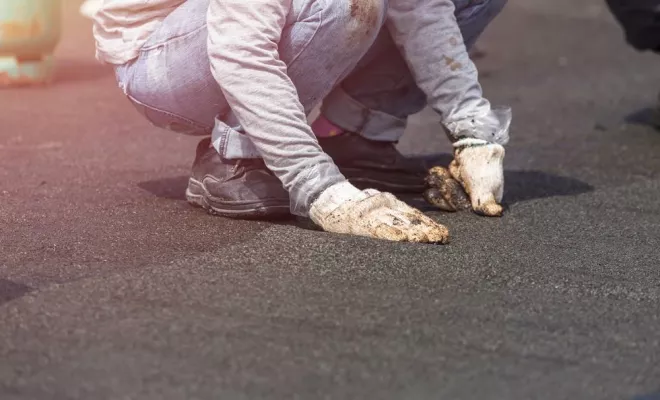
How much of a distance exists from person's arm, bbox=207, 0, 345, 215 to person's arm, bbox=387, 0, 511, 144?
23 centimetres

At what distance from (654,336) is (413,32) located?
642 mm

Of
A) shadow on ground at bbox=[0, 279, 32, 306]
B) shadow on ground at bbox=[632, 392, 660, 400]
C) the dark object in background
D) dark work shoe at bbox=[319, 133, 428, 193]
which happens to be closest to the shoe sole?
dark work shoe at bbox=[319, 133, 428, 193]

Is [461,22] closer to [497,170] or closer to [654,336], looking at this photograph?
[497,170]

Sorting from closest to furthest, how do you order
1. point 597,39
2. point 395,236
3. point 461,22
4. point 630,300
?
point 630,300 → point 395,236 → point 461,22 → point 597,39

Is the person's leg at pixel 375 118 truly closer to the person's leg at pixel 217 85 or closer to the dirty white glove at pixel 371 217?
the person's leg at pixel 217 85

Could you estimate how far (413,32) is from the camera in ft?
4.90

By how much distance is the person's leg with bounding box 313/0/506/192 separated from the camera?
64.7 inches

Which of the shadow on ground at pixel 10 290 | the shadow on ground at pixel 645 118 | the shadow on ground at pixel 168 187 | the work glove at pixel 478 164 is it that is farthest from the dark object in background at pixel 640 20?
the shadow on ground at pixel 10 290

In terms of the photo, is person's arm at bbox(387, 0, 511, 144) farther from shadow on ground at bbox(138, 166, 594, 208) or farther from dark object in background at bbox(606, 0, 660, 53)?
dark object in background at bbox(606, 0, 660, 53)

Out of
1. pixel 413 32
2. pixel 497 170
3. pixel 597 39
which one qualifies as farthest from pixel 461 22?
pixel 597 39

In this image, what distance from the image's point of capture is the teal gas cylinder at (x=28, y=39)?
2.55 meters

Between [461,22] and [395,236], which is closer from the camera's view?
[395,236]

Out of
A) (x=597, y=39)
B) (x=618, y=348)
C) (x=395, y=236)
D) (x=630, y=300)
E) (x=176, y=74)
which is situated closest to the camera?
(x=618, y=348)

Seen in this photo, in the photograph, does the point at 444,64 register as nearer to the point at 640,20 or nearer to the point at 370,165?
the point at 370,165
